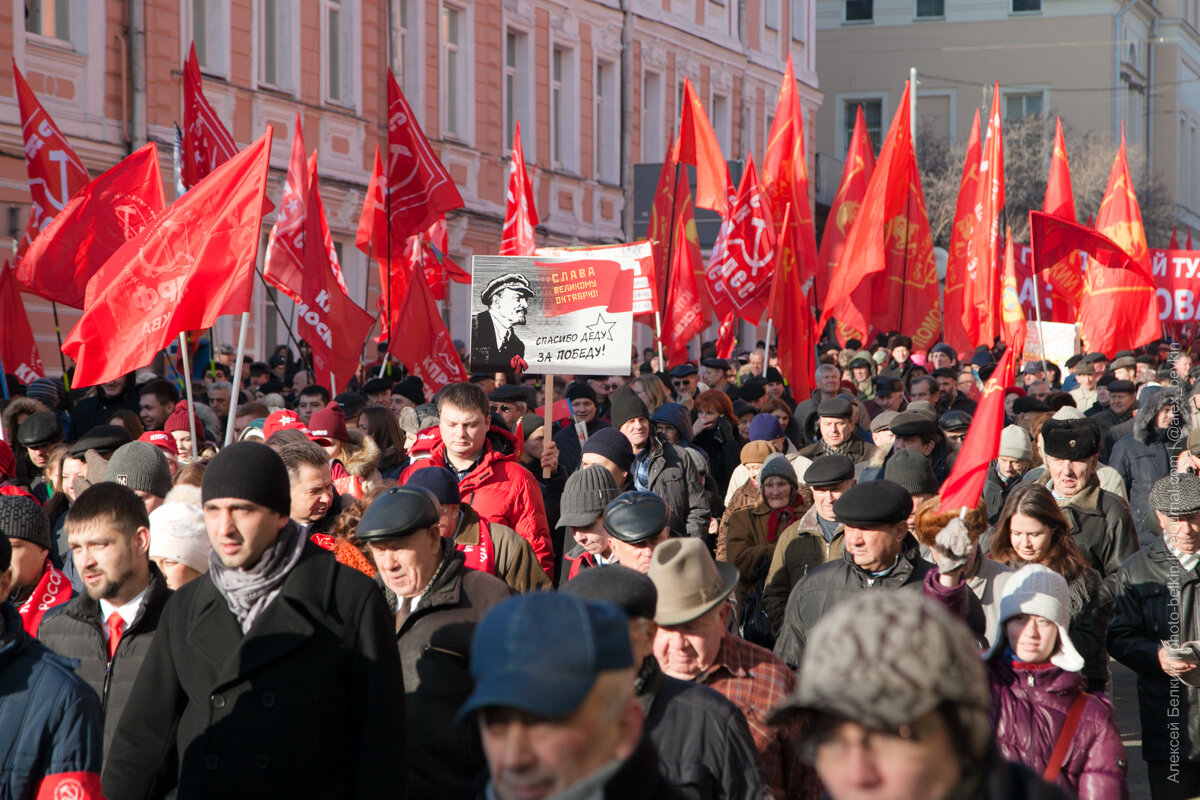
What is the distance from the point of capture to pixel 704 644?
3.97 metres

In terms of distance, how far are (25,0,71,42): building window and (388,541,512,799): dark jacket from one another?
→ 15.0 metres

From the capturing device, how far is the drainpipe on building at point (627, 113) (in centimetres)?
2969

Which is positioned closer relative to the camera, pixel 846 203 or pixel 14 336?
pixel 14 336

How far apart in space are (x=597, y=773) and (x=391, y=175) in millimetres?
11874

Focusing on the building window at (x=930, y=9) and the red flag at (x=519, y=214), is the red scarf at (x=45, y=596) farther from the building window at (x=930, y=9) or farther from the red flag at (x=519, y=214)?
the building window at (x=930, y=9)

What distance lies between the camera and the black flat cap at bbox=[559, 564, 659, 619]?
3475 mm

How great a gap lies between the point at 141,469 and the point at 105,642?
167 centimetres

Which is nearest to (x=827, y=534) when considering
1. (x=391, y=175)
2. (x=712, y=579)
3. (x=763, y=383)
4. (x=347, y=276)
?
(x=712, y=579)

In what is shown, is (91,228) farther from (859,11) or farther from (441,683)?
(859,11)

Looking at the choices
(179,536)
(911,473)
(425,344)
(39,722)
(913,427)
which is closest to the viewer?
(39,722)

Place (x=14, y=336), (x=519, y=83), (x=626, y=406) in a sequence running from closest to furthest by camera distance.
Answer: (x=626, y=406), (x=14, y=336), (x=519, y=83)

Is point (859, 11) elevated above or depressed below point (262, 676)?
above

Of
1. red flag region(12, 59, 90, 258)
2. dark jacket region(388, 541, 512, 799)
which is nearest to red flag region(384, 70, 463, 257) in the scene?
red flag region(12, 59, 90, 258)

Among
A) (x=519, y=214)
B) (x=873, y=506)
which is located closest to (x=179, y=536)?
(x=873, y=506)
